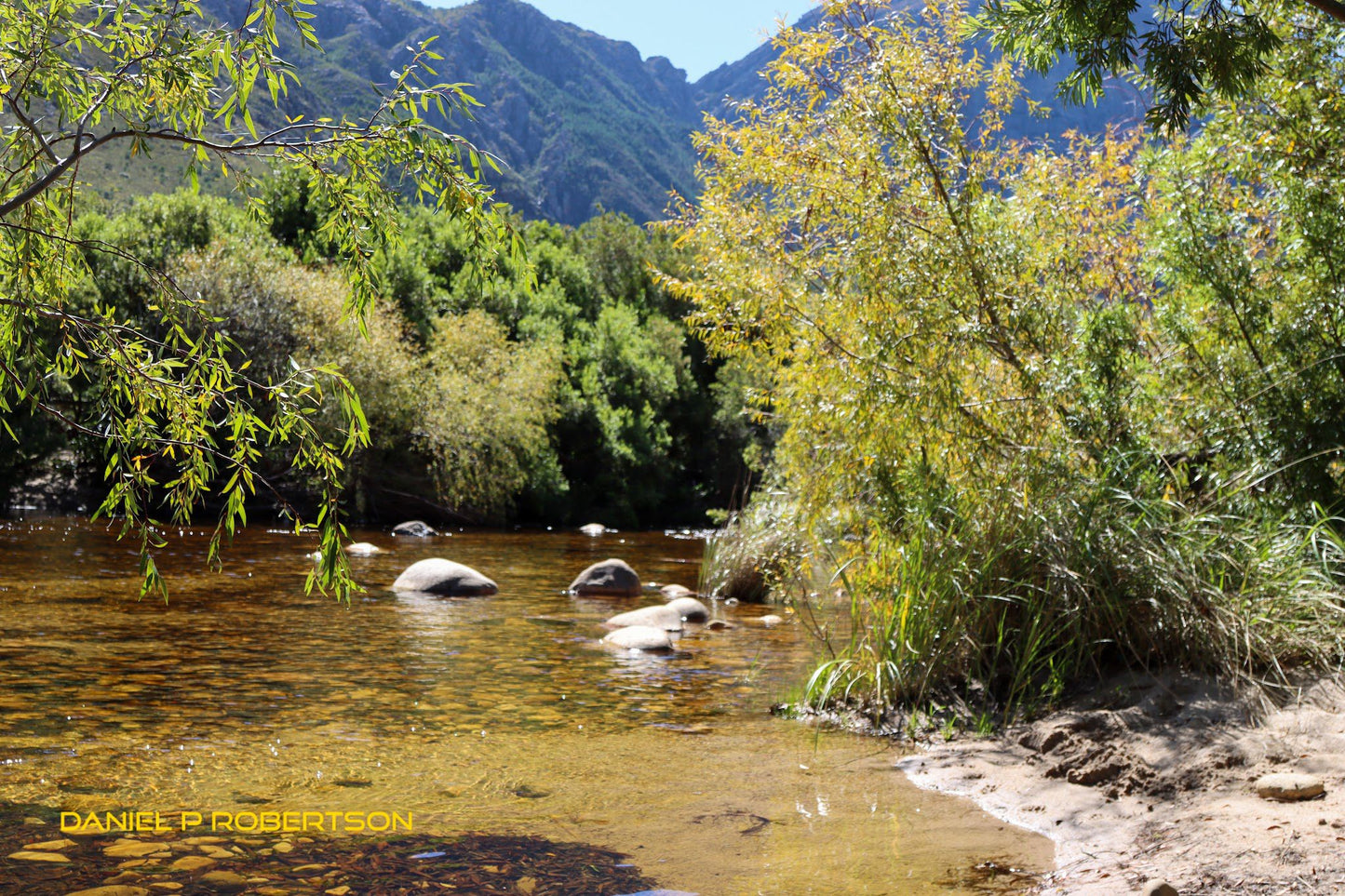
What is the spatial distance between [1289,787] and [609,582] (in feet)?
39.3

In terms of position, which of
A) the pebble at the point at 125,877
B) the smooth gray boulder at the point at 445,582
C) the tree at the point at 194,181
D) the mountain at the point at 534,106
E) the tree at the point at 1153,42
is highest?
the mountain at the point at 534,106

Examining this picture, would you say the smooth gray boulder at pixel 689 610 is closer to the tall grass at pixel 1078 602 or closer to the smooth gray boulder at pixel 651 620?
the smooth gray boulder at pixel 651 620

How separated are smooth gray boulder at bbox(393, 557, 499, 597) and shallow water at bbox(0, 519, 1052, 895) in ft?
5.16

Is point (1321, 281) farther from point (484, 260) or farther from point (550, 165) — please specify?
point (550, 165)

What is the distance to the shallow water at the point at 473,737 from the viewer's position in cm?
507

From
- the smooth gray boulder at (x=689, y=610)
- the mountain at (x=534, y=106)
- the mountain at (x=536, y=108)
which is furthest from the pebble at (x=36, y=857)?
the mountain at (x=534, y=106)

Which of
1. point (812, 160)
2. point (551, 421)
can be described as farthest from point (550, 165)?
point (812, 160)

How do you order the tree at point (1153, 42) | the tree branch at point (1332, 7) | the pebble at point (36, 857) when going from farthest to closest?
the tree at point (1153, 42) → the pebble at point (36, 857) → the tree branch at point (1332, 7)

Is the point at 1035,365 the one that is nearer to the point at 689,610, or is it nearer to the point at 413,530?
the point at 689,610

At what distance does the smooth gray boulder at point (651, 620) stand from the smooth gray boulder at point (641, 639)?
32.0 inches

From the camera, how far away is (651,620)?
12.5 meters

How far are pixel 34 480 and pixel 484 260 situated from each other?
2969 cm

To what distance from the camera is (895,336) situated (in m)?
8.20

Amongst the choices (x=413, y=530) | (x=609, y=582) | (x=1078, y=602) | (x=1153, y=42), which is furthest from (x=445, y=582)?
(x=413, y=530)
